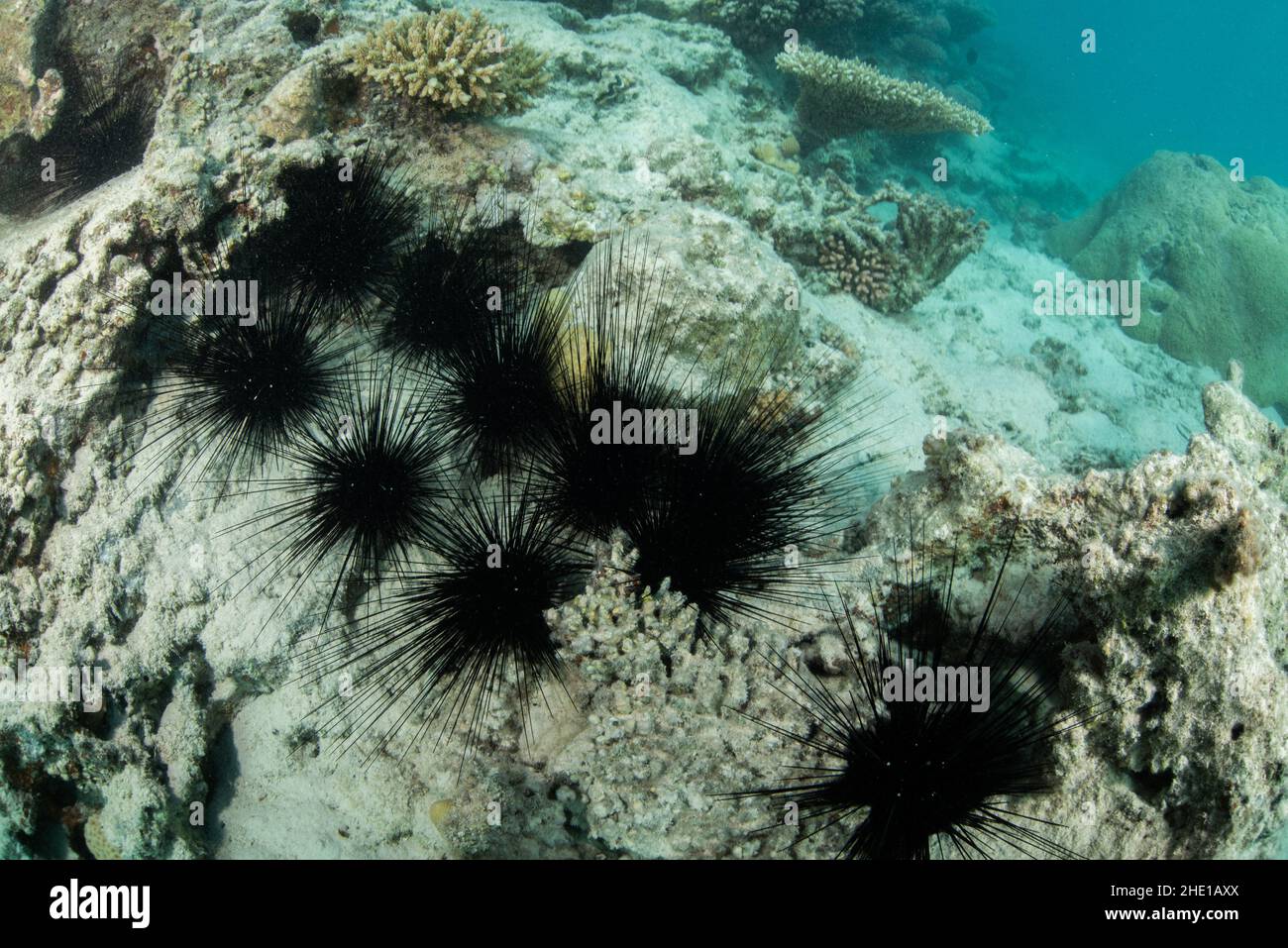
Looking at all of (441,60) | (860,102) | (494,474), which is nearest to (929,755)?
(494,474)

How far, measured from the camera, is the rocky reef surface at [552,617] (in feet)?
8.71

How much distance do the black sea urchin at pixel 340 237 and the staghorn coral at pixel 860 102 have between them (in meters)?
6.78

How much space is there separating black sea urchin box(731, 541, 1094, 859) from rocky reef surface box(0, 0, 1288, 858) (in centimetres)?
13

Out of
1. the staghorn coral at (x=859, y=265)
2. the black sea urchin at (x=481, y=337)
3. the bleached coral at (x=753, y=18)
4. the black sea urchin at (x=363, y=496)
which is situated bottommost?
the black sea urchin at (x=363, y=496)

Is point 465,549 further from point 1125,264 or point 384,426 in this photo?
point 1125,264

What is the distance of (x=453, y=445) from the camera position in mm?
3609

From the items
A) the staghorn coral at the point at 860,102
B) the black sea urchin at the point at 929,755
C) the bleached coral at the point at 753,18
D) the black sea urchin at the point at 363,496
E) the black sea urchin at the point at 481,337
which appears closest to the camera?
A: the black sea urchin at the point at 929,755

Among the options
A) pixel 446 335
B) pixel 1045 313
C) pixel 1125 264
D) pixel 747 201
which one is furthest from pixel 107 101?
pixel 1125 264

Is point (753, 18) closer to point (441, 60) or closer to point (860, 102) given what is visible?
point (860, 102)

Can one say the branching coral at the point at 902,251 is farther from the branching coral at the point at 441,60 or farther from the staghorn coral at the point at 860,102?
the branching coral at the point at 441,60

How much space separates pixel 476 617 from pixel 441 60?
178 inches

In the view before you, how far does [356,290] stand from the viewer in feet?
13.7

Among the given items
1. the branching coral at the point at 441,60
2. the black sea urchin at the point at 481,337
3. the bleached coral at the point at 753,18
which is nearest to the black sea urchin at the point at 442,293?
the black sea urchin at the point at 481,337

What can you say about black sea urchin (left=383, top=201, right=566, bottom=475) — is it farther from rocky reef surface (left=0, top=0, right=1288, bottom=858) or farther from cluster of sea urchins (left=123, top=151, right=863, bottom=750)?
rocky reef surface (left=0, top=0, right=1288, bottom=858)
